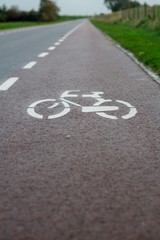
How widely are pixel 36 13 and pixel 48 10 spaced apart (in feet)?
22.5

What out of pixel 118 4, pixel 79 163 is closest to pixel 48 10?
pixel 118 4

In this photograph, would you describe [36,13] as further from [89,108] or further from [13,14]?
[89,108]

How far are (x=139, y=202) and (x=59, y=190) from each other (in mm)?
590

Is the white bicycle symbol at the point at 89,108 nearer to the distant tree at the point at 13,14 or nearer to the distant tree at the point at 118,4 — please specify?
the distant tree at the point at 13,14

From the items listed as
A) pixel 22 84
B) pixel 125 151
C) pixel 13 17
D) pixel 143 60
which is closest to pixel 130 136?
pixel 125 151

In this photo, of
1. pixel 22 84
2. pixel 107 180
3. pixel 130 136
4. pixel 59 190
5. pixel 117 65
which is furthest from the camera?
pixel 117 65

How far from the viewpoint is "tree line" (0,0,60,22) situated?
407 feet

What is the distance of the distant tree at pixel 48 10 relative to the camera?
443 feet

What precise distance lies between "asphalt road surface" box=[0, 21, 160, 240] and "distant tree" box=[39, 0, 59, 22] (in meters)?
132

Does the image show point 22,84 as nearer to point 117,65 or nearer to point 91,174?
point 117,65

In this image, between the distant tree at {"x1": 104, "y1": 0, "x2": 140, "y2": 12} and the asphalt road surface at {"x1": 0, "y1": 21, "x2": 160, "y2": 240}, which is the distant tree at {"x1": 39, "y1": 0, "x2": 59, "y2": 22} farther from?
the asphalt road surface at {"x1": 0, "y1": 21, "x2": 160, "y2": 240}

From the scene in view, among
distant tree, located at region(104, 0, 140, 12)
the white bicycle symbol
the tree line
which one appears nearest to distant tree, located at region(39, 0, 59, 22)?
the tree line

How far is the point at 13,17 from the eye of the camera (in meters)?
127

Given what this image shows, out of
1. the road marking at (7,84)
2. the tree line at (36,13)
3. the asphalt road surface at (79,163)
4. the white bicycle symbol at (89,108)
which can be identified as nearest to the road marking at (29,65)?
the road marking at (7,84)
